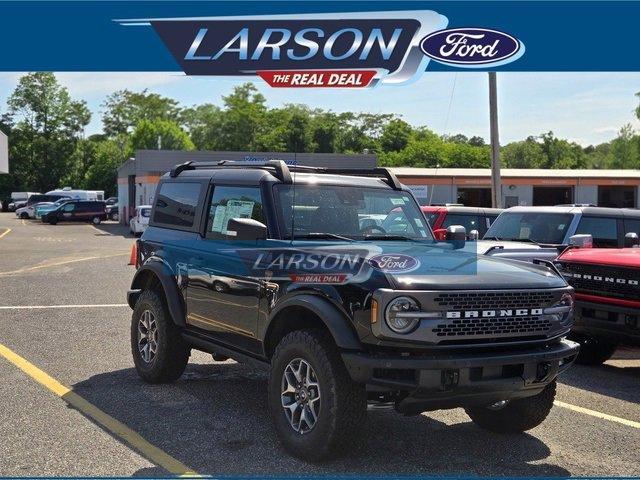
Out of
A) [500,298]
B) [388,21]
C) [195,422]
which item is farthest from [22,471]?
[388,21]

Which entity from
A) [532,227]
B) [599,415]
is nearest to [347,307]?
[599,415]

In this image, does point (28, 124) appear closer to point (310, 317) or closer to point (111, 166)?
point (111, 166)

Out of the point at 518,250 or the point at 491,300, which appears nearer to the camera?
the point at 491,300

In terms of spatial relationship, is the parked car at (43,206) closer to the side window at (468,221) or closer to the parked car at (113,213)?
the parked car at (113,213)

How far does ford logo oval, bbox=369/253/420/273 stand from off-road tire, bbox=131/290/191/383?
8.61ft

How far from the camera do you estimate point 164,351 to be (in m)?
7.29

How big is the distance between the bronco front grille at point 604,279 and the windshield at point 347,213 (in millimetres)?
2358

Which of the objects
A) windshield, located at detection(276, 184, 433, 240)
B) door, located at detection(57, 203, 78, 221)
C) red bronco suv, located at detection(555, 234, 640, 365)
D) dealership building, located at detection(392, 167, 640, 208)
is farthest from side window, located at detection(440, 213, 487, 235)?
door, located at detection(57, 203, 78, 221)

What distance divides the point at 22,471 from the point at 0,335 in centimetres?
546

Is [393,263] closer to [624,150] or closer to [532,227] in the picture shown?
[532,227]

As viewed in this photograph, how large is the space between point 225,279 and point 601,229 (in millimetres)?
6419

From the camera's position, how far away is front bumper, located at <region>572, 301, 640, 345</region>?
306 inches

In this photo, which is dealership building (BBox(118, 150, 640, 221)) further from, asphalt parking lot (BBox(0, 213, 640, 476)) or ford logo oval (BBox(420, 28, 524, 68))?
asphalt parking lot (BBox(0, 213, 640, 476))

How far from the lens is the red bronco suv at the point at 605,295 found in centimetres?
782
